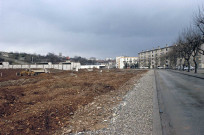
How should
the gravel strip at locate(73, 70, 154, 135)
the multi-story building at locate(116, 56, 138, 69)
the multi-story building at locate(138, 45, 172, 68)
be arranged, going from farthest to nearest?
the multi-story building at locate(116, 56, 138, 69) < the multi-story building at locate(138, 45, 172, 68) < the gravel strip at locate(73, 70, 154, 135)

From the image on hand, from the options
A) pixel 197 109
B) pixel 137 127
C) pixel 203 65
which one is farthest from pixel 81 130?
pixel 203 65

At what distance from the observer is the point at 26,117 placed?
5395 millimetres

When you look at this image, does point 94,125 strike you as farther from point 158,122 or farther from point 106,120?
point 158,122

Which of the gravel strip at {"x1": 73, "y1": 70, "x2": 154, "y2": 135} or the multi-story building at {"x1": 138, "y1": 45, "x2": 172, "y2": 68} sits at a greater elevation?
the multi-story building at {"x1": 138, "y1": 45, "x2": 172, "y2": 68}

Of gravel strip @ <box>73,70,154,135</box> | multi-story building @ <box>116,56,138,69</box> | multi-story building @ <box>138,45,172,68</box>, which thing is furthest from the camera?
multi-story building @ <box>116,56,138,69</box>

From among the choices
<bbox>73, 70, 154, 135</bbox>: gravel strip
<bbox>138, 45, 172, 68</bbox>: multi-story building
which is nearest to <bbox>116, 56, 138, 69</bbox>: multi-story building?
<bbox>138, 45, 172, 68</bbox>: multi-story building

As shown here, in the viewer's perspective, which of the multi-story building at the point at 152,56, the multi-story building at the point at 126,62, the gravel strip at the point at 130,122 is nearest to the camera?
the gravel strip at the point at 130,122

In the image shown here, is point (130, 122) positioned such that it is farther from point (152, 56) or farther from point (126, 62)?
point (152, 56)

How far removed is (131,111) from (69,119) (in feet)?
8.06

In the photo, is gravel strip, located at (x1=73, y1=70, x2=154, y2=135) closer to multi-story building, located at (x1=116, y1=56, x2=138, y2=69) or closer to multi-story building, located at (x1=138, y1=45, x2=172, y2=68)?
multi-story building, located at (x1=138, y1=45, x2=172, y2=68)

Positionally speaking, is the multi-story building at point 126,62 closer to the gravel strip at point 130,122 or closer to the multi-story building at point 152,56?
the multi-story building at point 152,56

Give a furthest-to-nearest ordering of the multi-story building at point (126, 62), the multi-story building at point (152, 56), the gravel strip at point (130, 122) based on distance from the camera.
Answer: the multi-story building at point (126, 62), the multi-story building at point (152, 56), the gravel strip at point (130, 122)

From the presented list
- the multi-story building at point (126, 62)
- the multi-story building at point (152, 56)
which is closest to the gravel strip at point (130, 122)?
the multi-story building at point (152, 56)

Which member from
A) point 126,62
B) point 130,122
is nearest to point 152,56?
point 126,62
